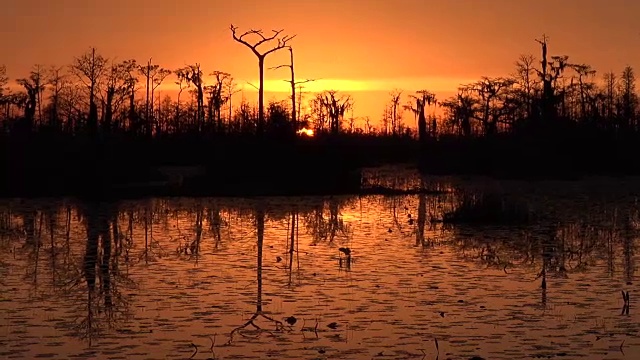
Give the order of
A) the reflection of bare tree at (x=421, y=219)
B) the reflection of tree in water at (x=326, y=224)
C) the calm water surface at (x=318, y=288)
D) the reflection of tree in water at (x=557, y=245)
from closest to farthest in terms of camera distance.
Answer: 1. the calm water surface at (x=318, y=288)
2. the reflection of tree in water at (x=557, y=245)
3. the reflection of bare tree at (x=421, y=219)
4. the reflection of tree in water at (x=326, y=224)

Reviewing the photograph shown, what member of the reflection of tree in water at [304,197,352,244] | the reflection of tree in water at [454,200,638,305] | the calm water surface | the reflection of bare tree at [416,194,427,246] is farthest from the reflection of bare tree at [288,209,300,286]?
the reflection of tree in water at [454,200,638,305]

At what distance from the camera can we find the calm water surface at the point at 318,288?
9594 millimetres

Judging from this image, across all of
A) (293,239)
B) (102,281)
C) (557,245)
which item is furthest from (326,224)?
(102,281)

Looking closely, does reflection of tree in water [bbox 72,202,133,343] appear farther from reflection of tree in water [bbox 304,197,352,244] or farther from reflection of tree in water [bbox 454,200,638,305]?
reflection of tree in water [bbox 454,200,638,305]

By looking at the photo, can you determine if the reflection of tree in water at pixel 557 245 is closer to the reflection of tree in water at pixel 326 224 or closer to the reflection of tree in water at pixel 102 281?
the reflection of tree in water at pixel 326 224

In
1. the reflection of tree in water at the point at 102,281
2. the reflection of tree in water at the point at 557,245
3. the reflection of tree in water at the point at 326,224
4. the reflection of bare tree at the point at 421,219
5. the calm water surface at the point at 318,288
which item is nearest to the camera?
the calm water surface at the point at 318,288

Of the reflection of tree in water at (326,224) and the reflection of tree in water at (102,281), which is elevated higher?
the reflection of tree in water at (326,224)

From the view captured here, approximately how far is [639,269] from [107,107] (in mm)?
50801

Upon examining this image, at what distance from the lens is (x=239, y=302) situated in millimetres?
12125

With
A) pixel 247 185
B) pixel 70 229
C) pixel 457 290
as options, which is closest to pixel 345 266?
pixel 457 290

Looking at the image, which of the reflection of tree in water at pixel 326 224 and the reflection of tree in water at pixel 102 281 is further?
the reflection of tree in water at pixel 326 224

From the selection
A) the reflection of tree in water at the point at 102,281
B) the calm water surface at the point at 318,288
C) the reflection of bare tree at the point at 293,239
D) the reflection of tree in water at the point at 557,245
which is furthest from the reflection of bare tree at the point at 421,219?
the reflection of tree in water at the point at 102,281

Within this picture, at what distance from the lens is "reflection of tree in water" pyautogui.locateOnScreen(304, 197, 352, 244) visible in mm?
21297

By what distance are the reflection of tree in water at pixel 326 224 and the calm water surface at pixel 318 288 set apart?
0.24 ft
